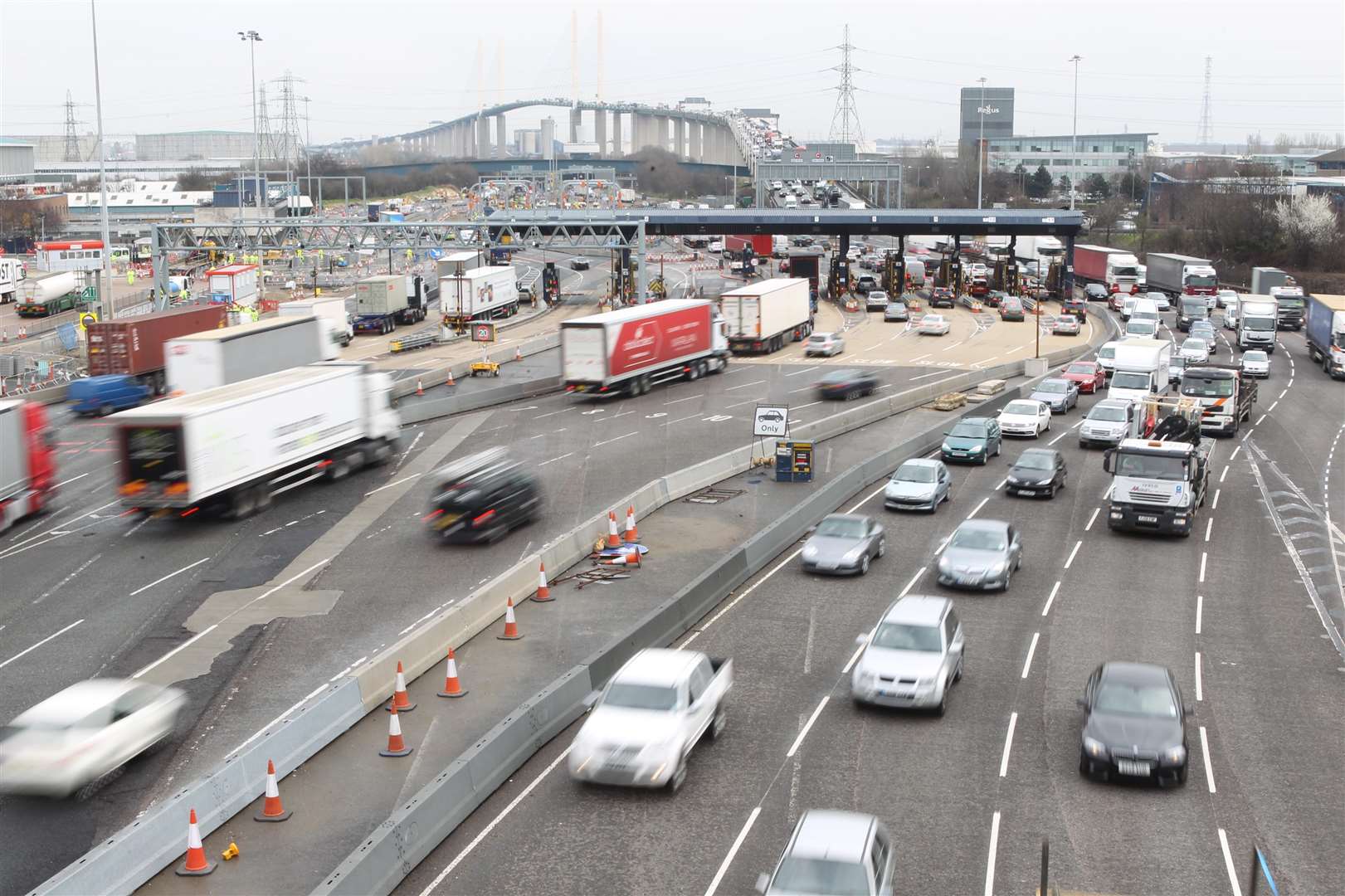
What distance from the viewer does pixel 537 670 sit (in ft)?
70.2

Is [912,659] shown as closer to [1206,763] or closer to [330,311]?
[1206,763]

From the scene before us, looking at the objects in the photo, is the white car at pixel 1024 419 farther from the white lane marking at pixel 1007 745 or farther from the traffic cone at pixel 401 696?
the traffic cone at pixel 401 696

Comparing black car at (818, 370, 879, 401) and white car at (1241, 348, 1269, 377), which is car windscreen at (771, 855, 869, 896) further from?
white car at (1241, 348, 1269, 377)

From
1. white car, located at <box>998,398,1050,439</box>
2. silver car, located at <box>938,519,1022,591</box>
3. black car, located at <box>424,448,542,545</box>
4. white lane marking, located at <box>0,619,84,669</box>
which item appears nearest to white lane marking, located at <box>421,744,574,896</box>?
silver car, located at <box>938,519,1022,591</box>

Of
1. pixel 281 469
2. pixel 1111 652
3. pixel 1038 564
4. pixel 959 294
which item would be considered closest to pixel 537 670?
pixel 1111 652

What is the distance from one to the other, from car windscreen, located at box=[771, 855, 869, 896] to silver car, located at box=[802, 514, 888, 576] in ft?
47.0

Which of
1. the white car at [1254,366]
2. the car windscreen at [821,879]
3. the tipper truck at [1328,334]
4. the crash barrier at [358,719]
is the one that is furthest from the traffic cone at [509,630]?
the tipper truck at [1328,334]

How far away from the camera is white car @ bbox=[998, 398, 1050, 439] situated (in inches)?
1693

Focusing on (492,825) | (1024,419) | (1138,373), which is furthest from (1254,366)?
(492,825)

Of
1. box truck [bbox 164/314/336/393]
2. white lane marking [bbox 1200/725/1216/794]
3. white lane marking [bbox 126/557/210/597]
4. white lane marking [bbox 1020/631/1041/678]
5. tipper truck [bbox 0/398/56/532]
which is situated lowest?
white lane marking [bbox 1200/725/1216/794]

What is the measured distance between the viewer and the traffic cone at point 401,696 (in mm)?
19413

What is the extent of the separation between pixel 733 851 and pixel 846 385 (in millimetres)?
36217

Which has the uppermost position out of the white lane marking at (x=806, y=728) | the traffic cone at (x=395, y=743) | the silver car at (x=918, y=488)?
the silver car at (x=918, y=488)

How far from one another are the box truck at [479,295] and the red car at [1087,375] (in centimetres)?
3492
